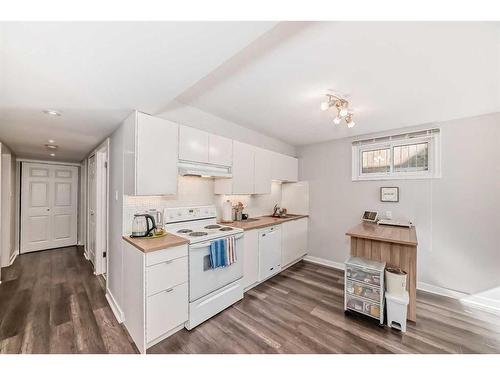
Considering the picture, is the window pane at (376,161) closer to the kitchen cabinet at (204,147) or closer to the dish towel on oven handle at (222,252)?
the kitchen cabinet at (204,147)

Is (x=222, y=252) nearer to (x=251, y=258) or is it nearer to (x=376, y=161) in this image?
(x=251, y=258)

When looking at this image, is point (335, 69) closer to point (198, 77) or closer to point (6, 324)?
point (198, 77)

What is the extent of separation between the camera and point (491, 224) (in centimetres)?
240

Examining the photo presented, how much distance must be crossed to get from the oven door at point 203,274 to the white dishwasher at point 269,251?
26.7 inches

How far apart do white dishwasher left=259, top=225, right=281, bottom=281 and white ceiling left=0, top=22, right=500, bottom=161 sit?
1715 mm

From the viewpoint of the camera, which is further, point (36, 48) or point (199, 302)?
point (199, 302)

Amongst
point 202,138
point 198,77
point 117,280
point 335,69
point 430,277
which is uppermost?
point 335,69

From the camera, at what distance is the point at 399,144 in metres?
3.08

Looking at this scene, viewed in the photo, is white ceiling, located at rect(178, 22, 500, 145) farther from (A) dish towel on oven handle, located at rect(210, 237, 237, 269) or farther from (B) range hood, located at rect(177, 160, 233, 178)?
(A) dish towel on oven handle, located at rect(210, 237, 237, 269)

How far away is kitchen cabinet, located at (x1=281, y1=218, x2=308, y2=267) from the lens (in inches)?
133

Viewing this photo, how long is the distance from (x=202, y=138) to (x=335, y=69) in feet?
5.18

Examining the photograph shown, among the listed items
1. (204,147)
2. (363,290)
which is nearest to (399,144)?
(363,290)

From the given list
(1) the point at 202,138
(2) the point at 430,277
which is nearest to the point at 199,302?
(1) the point at 202,138
